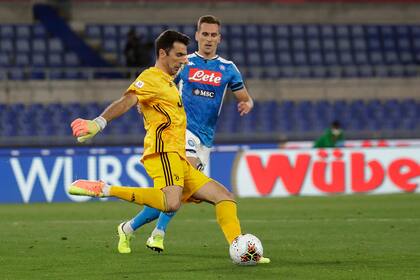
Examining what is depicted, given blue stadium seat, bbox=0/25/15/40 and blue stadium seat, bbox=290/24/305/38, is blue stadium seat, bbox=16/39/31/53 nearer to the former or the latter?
blue stadium seat, bbox=0/25/15/40

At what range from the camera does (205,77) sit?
1077 centimetres

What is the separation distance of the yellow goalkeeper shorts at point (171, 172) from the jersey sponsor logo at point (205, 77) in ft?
5.23

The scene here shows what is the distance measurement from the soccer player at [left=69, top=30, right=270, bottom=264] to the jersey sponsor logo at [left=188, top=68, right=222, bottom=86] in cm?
139

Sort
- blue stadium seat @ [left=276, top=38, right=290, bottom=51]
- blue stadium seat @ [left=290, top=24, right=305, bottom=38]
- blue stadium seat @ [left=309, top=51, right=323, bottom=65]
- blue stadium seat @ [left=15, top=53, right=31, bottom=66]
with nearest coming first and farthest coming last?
blue stadium seat @ [left=15, top=53, right=31, bottom=66], blue stadium seat @ [left=309, top=51, right=323, bottom=65], blue stadium seat @ [left=276, top=38, right=290, bottom=51], blue stadium seat @ [left=290, top=24, right=305, bottom=38]

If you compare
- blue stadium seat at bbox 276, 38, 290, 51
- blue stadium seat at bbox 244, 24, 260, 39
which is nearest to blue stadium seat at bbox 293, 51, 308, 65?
blue stadium seat at bbox 276, 38, 290, 51

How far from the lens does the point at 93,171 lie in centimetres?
1992

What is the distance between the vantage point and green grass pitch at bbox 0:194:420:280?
8.77 metres

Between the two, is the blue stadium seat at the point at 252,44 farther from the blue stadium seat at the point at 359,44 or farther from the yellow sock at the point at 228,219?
the yellow sock at the point at 228,219

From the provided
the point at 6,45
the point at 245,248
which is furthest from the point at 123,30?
the point at 245,248

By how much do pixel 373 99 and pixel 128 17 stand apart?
683 cm

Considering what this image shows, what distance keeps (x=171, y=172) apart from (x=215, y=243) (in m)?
2.36

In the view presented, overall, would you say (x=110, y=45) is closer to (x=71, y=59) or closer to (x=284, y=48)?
(x=71, y=59)

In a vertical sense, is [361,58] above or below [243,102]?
above

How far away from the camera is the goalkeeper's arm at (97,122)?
8445 mm
